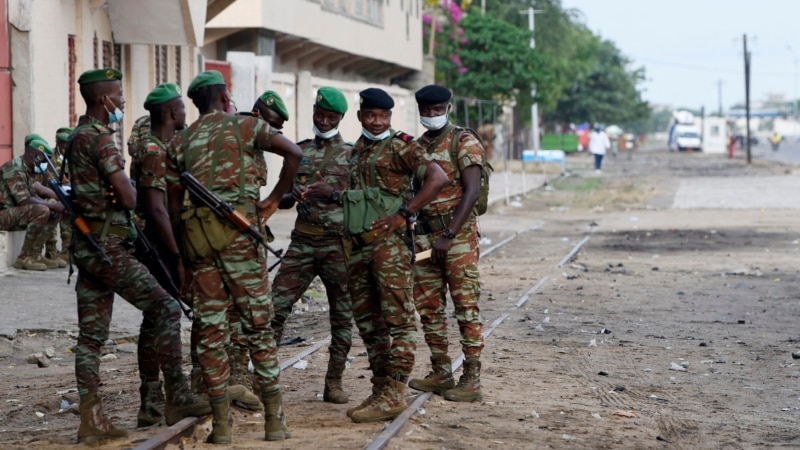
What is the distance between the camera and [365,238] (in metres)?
7.84

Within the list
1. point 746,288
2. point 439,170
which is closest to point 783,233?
point 746,288

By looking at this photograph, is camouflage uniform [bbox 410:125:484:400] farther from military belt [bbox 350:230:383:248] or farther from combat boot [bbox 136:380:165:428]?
combat boot [bbox 136:380:165:428]

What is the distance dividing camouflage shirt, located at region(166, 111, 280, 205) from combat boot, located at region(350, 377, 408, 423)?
145cm

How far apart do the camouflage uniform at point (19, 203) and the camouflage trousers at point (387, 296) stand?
24.1ft

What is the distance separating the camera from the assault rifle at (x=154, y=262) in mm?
7652

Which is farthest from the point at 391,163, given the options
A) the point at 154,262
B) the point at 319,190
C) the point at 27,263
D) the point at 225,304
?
the point at 27,263

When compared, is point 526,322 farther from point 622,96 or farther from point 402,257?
point 622,96

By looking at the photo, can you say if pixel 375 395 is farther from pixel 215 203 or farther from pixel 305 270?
pixel 215 203

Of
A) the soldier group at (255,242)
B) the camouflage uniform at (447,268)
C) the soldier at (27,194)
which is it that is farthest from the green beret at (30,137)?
the camouflage uniform at (447,268)

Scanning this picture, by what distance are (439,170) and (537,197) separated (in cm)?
2868

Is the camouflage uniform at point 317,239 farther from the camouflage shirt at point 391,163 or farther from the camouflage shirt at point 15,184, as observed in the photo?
the camouflage shirt at point 15,184

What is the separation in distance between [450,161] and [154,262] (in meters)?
1.89

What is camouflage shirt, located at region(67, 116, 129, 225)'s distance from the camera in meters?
7.23

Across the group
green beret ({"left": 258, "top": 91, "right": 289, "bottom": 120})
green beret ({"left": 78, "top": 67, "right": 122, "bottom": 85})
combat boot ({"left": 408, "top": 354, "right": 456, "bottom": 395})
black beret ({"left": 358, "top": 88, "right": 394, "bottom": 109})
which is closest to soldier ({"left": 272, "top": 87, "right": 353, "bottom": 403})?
green beret ({"left": 258, "top": 91, "right": 289, "bottom": 120})
